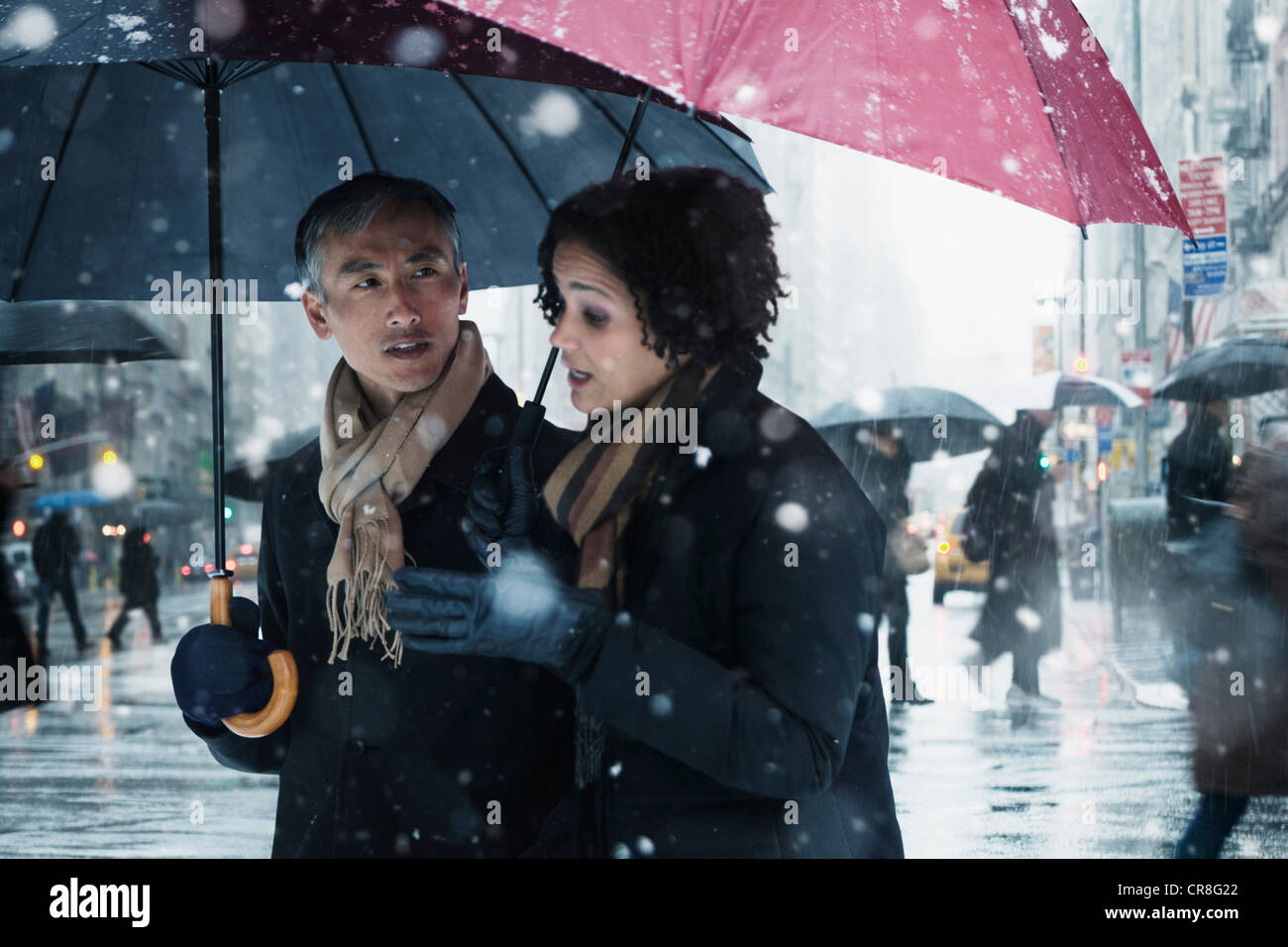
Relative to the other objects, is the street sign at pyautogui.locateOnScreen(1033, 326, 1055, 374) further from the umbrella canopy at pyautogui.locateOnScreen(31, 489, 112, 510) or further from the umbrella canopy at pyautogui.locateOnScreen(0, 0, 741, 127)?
the umbrella canopy at pyautogui.locateOnScreen(0, 0, 741, 127)

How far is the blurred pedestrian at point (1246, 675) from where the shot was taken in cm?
422

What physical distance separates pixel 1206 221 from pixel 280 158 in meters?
16.2

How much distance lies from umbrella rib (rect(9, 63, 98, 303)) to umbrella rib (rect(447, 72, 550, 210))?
3.01 feet

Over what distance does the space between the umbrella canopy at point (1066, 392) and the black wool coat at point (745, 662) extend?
8.59 metres

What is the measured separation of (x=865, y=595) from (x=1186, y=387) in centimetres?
918

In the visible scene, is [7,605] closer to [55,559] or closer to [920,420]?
[55,559]

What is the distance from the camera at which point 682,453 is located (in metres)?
2.25

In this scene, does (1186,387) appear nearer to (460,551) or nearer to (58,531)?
(460,551)

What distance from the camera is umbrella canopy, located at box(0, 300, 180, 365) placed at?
677 cm

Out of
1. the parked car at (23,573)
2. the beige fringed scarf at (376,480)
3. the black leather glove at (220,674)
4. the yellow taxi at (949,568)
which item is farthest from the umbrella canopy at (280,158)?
the parked car at (23,573)

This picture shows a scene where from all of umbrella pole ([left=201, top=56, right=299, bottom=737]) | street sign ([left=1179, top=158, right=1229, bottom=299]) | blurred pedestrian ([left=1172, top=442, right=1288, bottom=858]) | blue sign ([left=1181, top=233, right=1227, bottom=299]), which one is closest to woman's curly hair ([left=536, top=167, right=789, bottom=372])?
umbrella pole ([left=201, top=56, right=299, bottom=737])

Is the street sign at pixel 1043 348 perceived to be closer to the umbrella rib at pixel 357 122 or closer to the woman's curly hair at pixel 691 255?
the umbrella rib at pixel 357 122

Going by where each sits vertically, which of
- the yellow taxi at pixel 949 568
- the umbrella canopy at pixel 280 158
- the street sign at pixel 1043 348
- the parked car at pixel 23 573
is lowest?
the parked car at pixel 23 573

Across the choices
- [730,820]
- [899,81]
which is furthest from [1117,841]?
[899,81]
